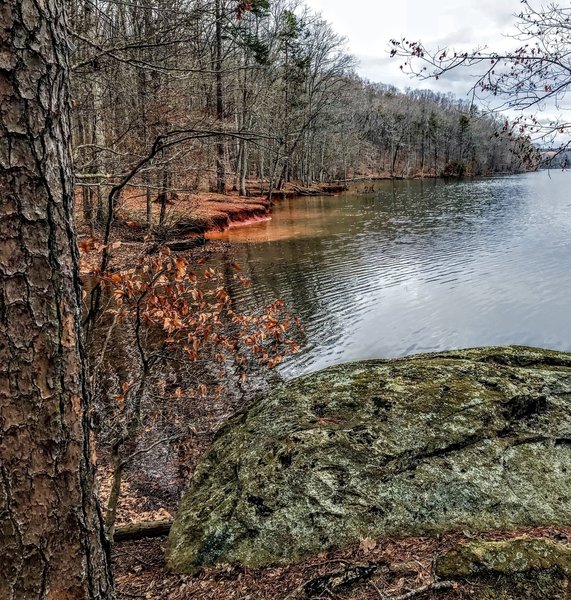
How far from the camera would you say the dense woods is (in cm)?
605

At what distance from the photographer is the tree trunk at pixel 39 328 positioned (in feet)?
4.73

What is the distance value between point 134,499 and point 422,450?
11.7 ft

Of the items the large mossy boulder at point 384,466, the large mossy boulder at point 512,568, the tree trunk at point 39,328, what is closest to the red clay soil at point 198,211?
the large mossy boulder at point 384,466

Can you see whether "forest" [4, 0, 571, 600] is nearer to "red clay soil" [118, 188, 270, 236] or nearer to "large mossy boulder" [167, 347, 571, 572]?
"large mossy boulder" [167, 347, 571, 572]

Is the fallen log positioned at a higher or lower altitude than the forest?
lower

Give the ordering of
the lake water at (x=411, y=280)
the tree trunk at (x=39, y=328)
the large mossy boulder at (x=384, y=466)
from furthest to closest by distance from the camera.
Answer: the lake water at (x=411, y=280)
the large mossy boulder at (x=384, y=466)
the tree trunk at (x=39, y=328)

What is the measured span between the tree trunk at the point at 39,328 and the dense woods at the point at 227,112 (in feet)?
1.74

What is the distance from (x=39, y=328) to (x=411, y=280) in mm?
14503

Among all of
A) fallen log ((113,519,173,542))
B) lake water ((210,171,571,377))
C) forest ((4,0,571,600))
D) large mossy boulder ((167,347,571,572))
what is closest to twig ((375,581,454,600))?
forest ((4,0,571,600))

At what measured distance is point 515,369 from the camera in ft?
13.0

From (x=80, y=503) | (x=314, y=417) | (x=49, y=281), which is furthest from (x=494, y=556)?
(x=49, y=281)

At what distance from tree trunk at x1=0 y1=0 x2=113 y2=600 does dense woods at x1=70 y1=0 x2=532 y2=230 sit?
1.74ft

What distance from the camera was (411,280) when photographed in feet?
49.5

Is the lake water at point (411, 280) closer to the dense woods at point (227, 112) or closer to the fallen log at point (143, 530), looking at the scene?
the dense woods at point (227, 112)
